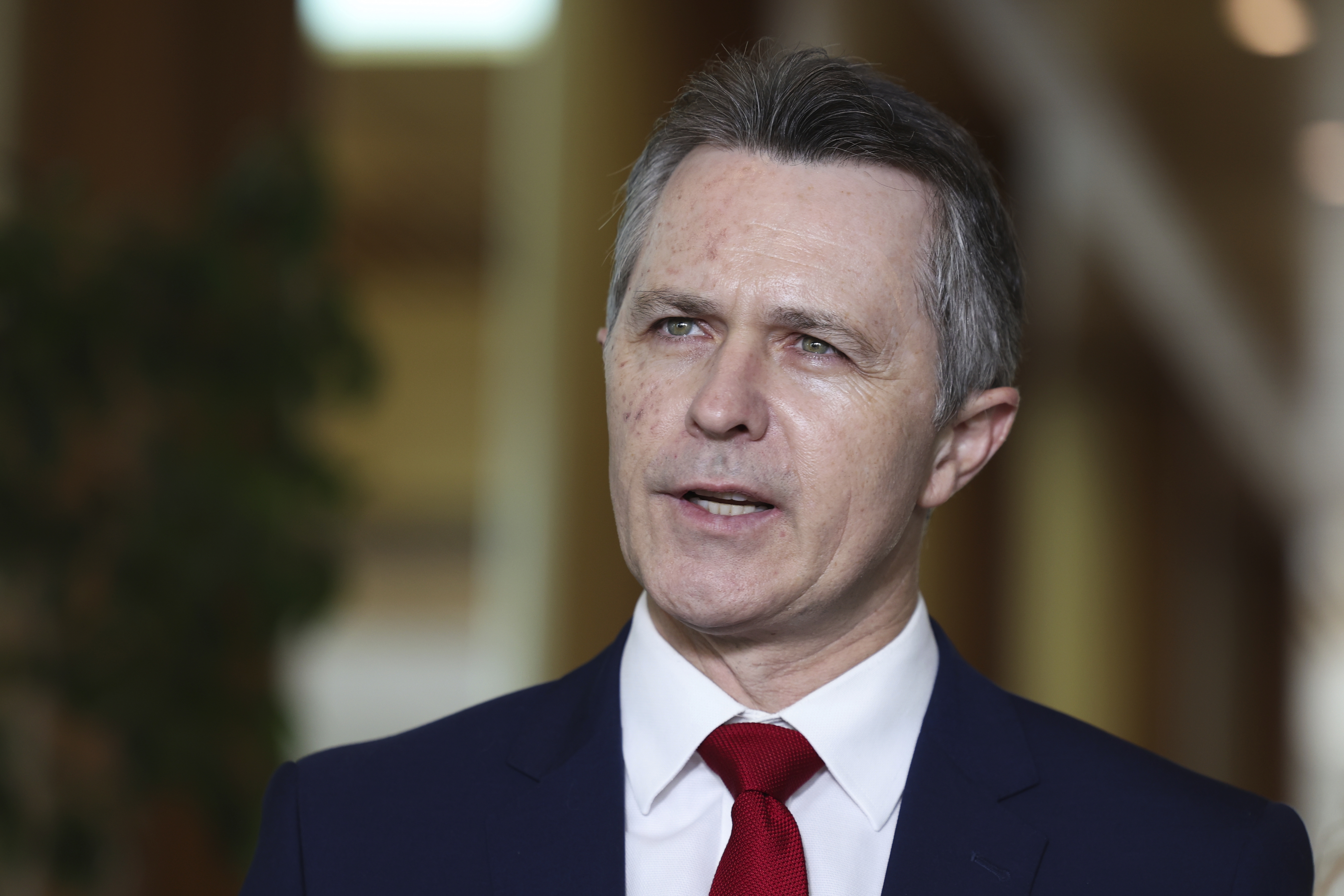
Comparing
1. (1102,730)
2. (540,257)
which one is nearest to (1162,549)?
(540,257)

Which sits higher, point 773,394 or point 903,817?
point 773,394

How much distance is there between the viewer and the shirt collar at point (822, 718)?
149 cm

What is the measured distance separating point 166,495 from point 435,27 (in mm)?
3035

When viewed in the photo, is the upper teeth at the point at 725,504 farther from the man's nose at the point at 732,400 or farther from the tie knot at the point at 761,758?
the tie knot at the point at 761,758

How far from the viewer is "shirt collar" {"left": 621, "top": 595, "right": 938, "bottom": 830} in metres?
1.49

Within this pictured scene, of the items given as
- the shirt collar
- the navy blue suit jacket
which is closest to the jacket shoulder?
the navy blue suit jacket

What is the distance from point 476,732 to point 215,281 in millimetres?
1746

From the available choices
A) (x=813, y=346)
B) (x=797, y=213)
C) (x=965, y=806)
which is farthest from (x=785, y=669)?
(x=797, y=213)

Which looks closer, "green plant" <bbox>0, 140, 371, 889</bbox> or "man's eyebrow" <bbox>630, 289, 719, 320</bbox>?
"man's eyebrow" <bbox>630, 289, 719, 320</bbox>

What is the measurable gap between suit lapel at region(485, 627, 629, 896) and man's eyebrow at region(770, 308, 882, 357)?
450mm

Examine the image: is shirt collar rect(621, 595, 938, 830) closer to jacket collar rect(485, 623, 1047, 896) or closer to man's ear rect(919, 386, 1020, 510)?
jacket collar rect(485, 623, 1047, 896)

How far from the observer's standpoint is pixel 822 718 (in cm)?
150

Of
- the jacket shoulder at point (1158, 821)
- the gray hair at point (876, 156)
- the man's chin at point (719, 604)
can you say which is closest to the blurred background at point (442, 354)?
the jacket shoulder at point (1158, 821)

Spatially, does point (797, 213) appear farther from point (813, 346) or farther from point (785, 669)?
point (785, 669)
